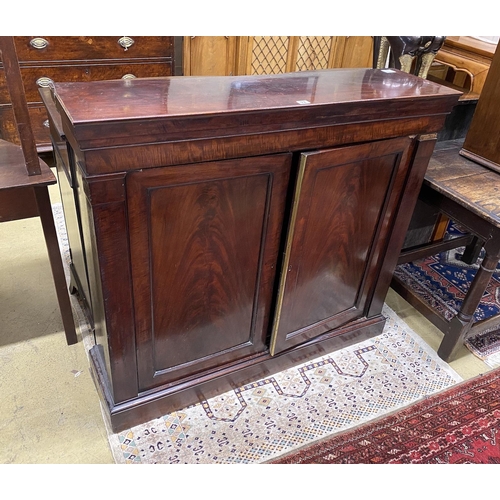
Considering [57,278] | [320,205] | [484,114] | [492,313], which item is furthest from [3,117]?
[492,313]

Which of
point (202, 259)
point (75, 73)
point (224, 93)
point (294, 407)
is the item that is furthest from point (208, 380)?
point (75, 73)

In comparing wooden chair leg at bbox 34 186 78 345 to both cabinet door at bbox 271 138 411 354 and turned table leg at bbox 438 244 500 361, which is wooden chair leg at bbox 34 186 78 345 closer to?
cabinet door at bbox 271 138 411 354

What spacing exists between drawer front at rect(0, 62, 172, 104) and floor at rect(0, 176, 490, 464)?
1.10m

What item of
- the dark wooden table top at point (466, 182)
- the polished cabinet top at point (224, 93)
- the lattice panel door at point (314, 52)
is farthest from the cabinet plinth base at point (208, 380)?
the lattice panel door at point (314, 52)

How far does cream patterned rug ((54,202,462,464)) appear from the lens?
1.44m

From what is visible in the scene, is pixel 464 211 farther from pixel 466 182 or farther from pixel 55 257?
pixel 55 257

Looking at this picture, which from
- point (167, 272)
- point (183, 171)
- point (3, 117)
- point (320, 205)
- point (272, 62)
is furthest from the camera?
point (272, 62)

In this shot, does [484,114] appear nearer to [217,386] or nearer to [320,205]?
[320,205]

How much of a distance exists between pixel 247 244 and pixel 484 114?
3.70 feet

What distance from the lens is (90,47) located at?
2777 mm

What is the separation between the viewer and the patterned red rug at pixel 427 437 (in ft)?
4.76

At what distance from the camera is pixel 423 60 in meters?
1.64

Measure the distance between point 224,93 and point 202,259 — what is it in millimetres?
448

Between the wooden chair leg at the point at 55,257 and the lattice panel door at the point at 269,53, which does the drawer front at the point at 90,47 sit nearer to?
the lattice panel door at the point at 269,53
